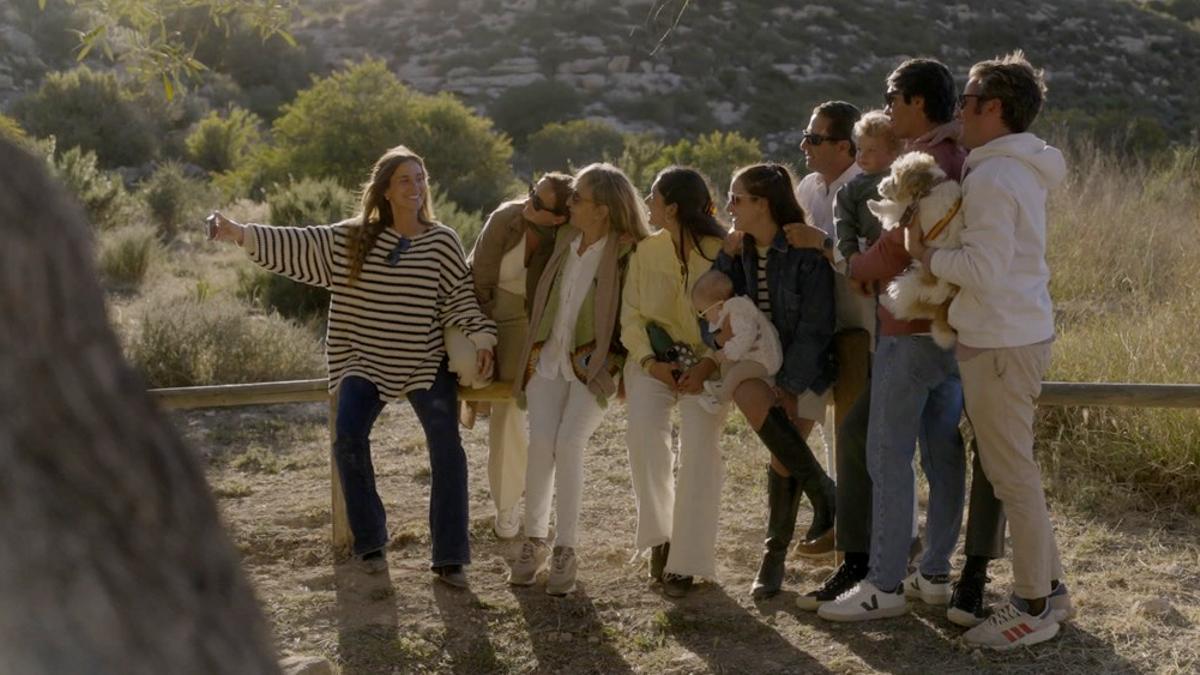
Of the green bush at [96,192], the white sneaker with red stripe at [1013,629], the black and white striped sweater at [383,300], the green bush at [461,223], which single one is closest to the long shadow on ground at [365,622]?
the black and white striped sweater at [383,300]

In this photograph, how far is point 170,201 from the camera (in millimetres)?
19250

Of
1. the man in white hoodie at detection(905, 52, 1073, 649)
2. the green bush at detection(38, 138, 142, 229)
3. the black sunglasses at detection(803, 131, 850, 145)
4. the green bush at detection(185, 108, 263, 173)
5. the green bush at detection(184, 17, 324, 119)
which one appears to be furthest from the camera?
the green bush at detection(184, 17, 324, 119)

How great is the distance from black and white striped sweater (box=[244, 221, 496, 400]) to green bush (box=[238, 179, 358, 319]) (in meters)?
6.56

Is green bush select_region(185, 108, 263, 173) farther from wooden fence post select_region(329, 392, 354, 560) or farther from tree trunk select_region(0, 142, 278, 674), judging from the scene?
tree trunk select_region(0, 142, 278, 674)

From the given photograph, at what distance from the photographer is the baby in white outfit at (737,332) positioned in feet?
18.4

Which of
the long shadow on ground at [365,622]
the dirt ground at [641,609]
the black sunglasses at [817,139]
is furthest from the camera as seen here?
the black sunglasses at [817,139]

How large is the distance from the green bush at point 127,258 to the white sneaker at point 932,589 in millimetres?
10721

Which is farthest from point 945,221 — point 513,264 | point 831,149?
point 513,264

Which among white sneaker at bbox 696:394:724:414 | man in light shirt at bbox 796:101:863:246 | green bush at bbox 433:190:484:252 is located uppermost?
man in light shirt at bbox 796:101:863:246

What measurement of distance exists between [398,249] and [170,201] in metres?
14.1

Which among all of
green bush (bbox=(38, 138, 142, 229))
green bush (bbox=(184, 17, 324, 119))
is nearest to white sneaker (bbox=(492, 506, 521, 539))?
green bush (bbox=(38, 138, 142, 229))

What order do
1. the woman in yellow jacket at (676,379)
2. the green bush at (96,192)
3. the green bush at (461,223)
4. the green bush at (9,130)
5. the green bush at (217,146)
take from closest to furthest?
the green bush at (9,130) < the woman in yellow jacket at (676,379) < the green bush at (461,223) < the green bush at (96,192) < the green bush at (217,146)

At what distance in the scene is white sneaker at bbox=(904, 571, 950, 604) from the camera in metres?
5.67

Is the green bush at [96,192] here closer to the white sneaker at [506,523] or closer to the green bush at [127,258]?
the green bush at [127,258]
